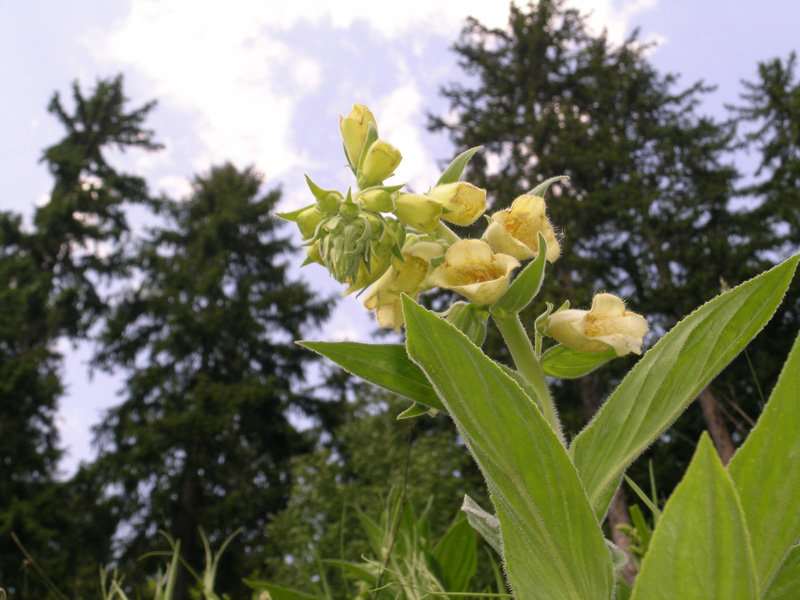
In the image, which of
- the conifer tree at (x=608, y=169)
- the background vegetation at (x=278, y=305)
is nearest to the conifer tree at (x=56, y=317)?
the background vegetation at (x=278, y=305)

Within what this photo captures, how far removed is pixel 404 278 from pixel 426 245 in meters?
0.06

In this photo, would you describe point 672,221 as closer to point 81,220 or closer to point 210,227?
point 210,227

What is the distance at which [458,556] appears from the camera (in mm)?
1405

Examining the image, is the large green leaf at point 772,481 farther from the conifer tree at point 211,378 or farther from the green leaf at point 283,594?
the conifer tree at point 211,378

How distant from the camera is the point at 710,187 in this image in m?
12.0

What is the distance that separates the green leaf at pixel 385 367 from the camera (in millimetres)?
717

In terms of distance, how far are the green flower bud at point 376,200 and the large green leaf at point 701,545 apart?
517mm

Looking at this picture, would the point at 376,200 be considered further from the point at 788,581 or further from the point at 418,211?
the point at 788,581

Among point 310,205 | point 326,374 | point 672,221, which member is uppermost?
point 672,221

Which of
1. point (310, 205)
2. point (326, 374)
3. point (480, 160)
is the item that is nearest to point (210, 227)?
point (326, 374)

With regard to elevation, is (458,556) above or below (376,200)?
below

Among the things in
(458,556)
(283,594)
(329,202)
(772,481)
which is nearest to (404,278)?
(329,202)

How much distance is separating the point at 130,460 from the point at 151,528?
4.95 feet

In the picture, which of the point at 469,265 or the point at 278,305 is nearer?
the point at 469,265
